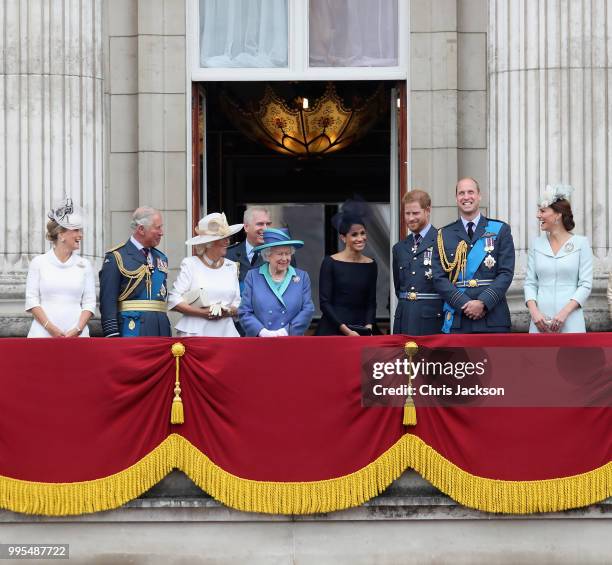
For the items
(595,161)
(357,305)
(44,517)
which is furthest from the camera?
(595,161)

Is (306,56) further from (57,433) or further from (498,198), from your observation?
(57,433)

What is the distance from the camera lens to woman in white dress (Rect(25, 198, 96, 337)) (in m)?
11.9

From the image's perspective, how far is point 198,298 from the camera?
1207cm

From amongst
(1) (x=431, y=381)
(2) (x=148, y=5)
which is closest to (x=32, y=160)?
(2) (x=148, y=5)

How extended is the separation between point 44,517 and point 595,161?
596 centimetres

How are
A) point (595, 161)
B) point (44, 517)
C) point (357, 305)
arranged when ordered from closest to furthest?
point (44, 517), point (357, 305), point (595, 161)

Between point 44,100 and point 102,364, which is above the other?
point 44,100

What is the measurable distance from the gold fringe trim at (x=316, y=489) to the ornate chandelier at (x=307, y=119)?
744 centimetres

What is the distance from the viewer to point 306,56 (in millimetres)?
14453

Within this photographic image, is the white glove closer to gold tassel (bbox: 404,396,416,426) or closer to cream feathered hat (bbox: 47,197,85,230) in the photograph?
cream feathered hat (bbox: 47,197,85,230)

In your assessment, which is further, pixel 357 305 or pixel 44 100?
pixel 44 100

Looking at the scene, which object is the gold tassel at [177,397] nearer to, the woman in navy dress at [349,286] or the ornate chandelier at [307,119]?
the woman in navy dress at [349,286]

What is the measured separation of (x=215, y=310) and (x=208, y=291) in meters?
0.18

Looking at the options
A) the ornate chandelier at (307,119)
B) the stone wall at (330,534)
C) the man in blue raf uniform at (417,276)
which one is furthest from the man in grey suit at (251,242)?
the ornate chandelier at (307,119)
